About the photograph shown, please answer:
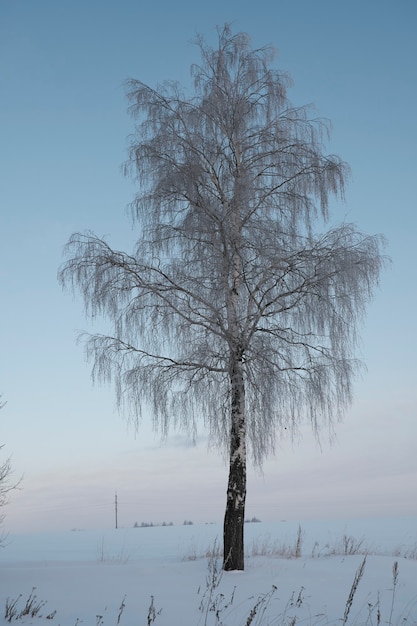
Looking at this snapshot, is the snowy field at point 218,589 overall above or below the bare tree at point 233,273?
below

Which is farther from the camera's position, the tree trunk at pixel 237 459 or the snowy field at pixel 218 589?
the tree trunk at pixel 237 459

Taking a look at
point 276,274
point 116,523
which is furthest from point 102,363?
point 116,523

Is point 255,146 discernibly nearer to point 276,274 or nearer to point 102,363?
point 276,274

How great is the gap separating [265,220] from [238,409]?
3.84 m

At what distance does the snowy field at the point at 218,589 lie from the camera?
740cm

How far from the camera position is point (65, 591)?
8.98 m

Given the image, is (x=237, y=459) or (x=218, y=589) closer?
(x=218, y=589)

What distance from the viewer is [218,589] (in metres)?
9.37

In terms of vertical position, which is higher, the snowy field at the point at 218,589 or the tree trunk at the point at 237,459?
the tree trunk at the point at 237,459

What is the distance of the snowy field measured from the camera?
7402mm

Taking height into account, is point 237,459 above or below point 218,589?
above

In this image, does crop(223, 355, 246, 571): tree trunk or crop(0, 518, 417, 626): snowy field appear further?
crop(223, 355, 246, 571): tree trunk

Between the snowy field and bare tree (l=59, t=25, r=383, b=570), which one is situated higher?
bare tree (l=59, t=25, r=383, b=570)

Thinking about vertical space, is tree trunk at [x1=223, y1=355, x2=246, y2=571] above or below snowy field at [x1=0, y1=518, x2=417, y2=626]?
above
